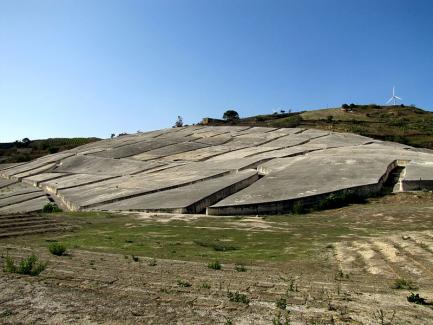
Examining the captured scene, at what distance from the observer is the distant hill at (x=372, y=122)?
58281 mm

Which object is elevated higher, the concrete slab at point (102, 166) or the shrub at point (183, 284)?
the concrete slab at point (102, 166)

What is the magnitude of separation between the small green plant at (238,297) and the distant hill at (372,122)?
166 ft

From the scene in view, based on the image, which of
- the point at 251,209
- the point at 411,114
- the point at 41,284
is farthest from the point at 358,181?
the point at 411,114

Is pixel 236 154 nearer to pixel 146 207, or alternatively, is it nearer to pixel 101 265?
pixel 146 207

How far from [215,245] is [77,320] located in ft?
25.1

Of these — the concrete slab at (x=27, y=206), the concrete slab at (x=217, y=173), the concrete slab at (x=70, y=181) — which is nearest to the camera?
the concrete slab at (x=217, y=173)

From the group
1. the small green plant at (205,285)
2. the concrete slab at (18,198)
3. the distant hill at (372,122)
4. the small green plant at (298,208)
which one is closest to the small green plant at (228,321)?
the small green plant at (205,285)

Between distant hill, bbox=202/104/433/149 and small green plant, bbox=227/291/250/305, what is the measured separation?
166ft

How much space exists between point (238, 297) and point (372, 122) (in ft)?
227

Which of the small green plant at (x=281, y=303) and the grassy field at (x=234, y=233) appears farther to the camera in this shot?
the grassy field at (x=234, y=233)

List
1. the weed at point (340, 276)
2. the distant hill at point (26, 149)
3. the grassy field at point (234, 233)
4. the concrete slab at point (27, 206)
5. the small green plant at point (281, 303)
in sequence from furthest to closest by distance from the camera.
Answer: the distant hill at point (26, 149) < the concrete slab at point (27, 206) < the grassy field at point (234, 233) < the weed at point (340, 276) < the small green plant at point (281, 303)

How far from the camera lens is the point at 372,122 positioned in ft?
234

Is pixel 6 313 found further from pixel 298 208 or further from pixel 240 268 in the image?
pixel 298 208

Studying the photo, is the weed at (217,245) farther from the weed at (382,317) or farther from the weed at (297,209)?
the weed at (297,209)
